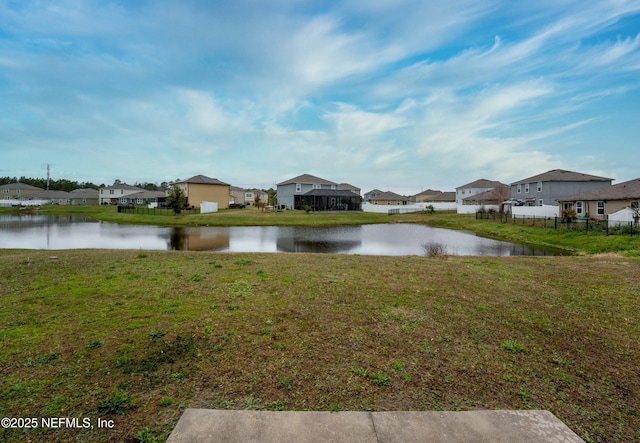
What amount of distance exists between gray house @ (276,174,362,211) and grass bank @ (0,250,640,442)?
164ft

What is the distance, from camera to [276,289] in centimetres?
780

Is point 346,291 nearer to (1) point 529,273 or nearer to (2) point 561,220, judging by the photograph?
(1) point 529,273

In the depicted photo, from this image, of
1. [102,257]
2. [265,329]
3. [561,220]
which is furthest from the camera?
[561,220]

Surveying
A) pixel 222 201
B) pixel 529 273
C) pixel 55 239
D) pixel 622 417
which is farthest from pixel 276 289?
pixel 222 201

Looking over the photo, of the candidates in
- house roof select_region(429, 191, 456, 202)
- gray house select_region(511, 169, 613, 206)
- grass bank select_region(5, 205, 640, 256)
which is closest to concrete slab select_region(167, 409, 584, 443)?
grass bank select_region(5, 205, 640, 256)

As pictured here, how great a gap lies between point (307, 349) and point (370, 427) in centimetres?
180

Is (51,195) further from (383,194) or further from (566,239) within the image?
(566,239)

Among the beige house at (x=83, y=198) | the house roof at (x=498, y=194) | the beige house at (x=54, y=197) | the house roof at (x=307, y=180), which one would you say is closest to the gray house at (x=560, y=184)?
the house roof at (x=498, y=194)

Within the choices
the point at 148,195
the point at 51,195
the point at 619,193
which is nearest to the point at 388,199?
the point at 148,195

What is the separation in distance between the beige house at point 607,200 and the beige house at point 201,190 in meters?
54.1

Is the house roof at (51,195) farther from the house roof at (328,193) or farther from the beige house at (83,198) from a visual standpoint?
the house roof at (328,193)

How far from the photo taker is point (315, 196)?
2281 inches

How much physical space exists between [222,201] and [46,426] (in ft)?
205

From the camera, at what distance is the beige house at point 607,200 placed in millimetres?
29684
